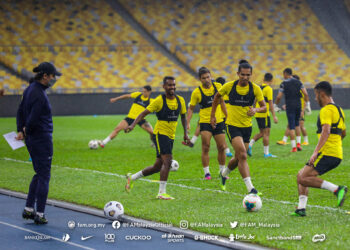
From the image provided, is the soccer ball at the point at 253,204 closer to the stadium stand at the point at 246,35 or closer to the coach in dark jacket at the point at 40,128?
the coach in dark jacket at the point at 40,128

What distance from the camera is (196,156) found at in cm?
1728

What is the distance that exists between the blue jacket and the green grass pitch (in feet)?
5.75

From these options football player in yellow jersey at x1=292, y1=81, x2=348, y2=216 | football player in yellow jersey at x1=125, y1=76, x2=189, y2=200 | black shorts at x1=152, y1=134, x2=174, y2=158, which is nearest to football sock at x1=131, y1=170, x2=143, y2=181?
football player in yellow jersey at x1=125, y1=76, x2=189, y2=200

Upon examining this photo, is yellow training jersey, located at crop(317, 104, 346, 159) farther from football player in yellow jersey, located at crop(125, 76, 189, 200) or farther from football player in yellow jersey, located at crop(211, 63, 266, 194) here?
football player in yellow jersey, located at crop(125, 76, 189, 200)

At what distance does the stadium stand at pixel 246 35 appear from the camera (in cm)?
4562

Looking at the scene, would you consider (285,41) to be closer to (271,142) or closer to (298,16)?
(298,16)

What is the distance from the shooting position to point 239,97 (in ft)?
33.3

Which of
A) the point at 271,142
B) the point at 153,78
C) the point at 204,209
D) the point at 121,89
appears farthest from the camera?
the point at 153,78

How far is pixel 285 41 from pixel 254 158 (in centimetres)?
3304

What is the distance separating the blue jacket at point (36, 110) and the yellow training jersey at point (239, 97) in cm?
316

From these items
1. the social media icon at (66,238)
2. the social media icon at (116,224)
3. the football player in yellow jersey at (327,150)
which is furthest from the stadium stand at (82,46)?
the social media icon at (66,238)

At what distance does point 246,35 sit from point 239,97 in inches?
1503

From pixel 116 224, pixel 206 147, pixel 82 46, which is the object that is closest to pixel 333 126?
pixel 116 224

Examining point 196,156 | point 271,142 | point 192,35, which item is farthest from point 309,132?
point 192,35
